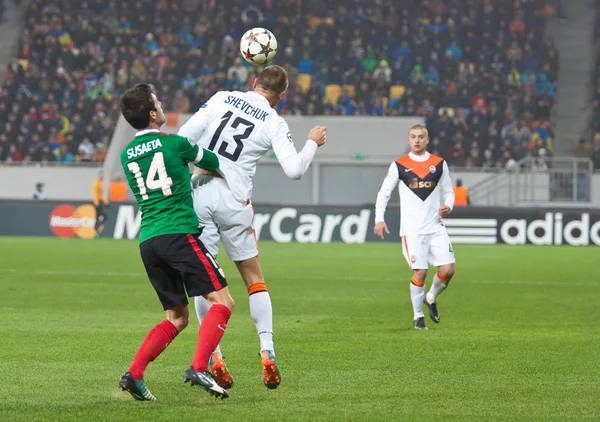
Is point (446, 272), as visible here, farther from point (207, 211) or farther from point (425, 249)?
point (207, 211)

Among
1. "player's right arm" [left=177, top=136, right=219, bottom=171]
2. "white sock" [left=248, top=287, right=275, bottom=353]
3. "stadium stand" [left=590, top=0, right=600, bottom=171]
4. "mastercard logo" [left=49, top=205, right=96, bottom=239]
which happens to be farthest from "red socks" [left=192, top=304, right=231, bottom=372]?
"stadium stand" [left=590, top=0, right=600, bottom=171]

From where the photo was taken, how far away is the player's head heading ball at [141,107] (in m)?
6.56

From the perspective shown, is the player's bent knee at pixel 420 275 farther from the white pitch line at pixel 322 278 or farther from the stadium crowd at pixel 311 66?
the stadium crowd at pixel 311 66

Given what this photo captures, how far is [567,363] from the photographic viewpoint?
8.38m

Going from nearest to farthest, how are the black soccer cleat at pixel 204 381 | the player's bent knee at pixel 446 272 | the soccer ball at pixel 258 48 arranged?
the black soccer cleat at pixel 204 381, the soccer ball at pixel 258 48, the player's bent knee at pixel 446 272

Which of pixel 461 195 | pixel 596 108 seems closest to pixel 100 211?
pixel 461 195

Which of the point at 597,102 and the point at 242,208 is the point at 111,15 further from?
the point at 242,208

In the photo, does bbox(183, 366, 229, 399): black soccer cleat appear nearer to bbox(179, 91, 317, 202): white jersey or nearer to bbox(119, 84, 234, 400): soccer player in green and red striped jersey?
bbox(119, 84, 234, 400): soccer player in green and red striped jersey

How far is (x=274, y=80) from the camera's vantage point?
7.44 metres

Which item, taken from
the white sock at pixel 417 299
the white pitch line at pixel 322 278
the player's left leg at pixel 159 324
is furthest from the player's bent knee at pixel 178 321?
the white pitch line at pixel 322 278

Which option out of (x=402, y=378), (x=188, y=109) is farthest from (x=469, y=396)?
(x=188, y=109)

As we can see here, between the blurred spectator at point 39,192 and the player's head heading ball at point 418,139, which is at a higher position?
the player's head heading ball at point 418,139

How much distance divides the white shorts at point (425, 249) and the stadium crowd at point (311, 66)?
21.6 metres

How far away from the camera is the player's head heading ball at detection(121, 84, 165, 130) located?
656 centimetres
